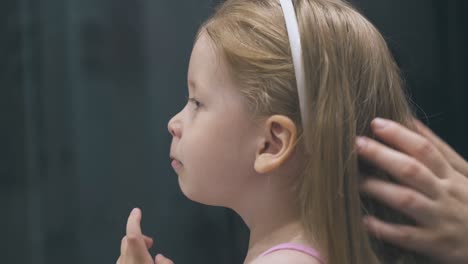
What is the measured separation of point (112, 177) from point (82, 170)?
7 centimetres

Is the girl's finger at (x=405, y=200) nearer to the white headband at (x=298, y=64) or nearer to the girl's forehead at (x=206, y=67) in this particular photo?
the white headband at (x=298, y=64)

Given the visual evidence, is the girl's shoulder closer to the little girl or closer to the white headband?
the little girl

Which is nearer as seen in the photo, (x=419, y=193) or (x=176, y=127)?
(x=419, y=193)

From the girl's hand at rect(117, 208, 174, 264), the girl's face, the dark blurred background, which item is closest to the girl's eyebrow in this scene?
the girl's face

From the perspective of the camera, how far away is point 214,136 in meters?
0.88

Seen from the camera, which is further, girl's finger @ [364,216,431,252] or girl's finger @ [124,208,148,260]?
girl's finger @ [124,208,148,260]

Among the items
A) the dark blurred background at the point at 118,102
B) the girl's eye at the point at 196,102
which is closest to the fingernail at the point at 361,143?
the girl's eye at the point at 196,102

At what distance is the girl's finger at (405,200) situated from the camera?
812mm

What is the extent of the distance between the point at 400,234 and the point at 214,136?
12.3 inches

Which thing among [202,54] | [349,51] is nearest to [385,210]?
[349,51]

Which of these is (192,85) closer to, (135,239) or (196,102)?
(196,102)

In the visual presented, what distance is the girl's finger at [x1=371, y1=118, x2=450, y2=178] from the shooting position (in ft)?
2.69

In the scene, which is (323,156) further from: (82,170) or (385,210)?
(82,170)

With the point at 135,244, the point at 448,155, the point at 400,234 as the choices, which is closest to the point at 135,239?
the point at 135,244
